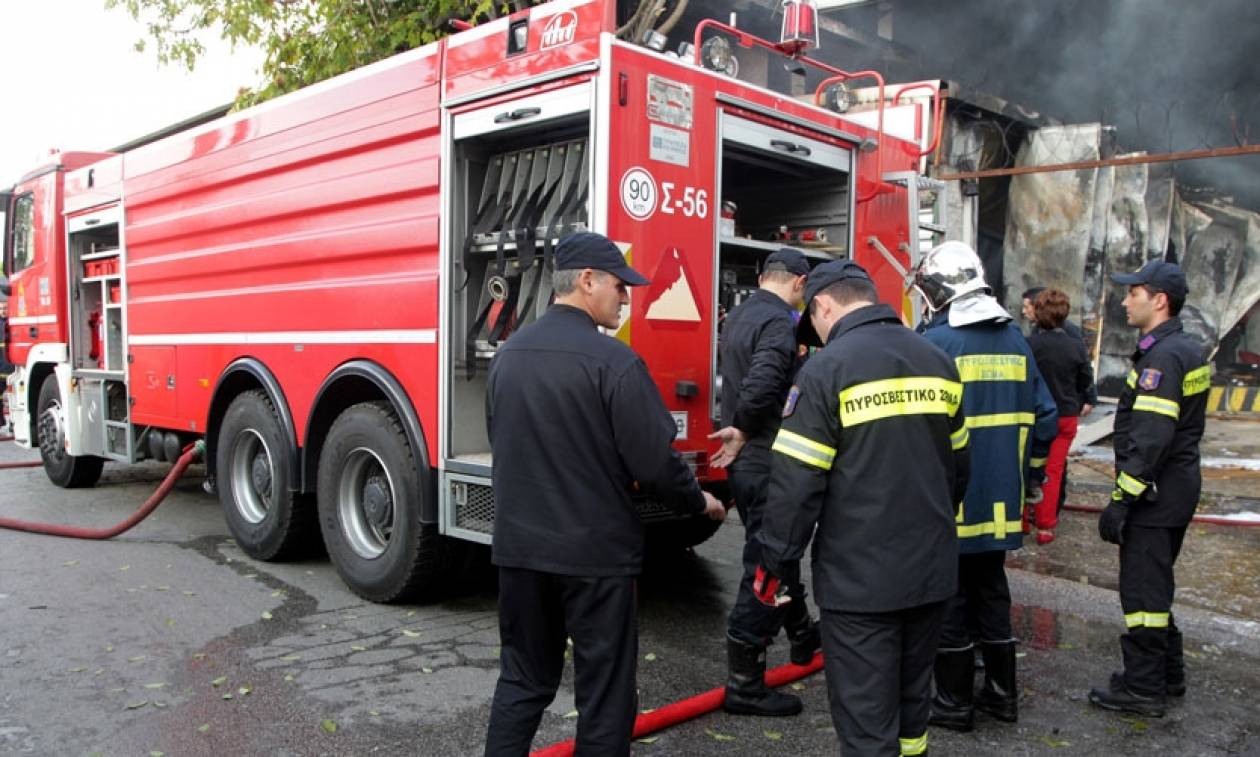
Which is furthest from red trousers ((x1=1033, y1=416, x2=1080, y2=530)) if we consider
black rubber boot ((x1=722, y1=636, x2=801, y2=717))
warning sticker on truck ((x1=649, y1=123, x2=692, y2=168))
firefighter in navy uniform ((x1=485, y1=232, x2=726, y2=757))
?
firefighter in navy uniform ((x1=485, y1=232, x2=726, y2=757))

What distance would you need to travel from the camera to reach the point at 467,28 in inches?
203

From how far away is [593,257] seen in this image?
3014 mm

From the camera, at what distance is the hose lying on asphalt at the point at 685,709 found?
3.40 metres

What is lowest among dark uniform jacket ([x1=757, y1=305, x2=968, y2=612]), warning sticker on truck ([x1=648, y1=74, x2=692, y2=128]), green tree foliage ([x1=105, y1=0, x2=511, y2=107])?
dark uniform jacket ([x1=757, y1=305, x2=968, y2=612])

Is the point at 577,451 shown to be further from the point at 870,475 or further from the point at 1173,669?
the point at 1173,669

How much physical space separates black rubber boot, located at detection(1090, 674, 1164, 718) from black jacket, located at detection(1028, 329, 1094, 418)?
128 inches

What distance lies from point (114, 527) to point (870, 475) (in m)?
6.05

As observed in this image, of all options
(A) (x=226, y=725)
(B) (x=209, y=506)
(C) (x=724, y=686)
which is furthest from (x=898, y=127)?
(B) (x=209, y=506)

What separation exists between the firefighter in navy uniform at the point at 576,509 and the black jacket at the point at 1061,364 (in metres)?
4.79

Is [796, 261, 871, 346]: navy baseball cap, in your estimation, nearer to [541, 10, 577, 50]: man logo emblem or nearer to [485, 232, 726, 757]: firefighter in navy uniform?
[485, 232, 726, 757]: firefighter in navy uniform

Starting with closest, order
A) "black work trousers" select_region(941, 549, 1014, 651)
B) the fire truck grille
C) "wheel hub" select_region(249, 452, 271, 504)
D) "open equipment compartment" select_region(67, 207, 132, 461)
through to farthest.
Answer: "black work trousers" select_region(941, 549, 1014, 651)
the fire truck grille
"wheel hub" select_region(249, 452, 271, 504)
"open equipment compartment" select_region(67, 207, 132, 461)

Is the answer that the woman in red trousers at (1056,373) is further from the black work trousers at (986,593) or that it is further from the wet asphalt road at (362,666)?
the black work trousers at (986,593)

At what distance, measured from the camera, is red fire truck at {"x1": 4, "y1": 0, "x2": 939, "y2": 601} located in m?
4.38

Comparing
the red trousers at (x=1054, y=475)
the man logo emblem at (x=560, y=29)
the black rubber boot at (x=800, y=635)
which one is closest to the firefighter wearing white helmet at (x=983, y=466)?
the black rubber boot at (x=800, y=635)
